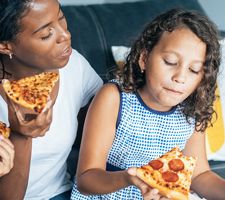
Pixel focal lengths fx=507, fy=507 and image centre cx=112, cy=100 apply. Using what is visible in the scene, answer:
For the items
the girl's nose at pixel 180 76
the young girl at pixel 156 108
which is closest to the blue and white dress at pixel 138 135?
the young girl at pixel 156 108

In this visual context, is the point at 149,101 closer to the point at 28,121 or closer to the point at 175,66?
the point at 175,66

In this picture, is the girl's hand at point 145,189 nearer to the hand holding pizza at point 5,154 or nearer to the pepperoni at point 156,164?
the pepperoni at point 156,164

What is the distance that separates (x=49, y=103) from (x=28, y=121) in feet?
0.24

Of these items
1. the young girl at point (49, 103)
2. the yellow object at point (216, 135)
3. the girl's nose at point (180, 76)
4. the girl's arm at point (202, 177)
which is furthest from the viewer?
the yellow object at point (216, 135)

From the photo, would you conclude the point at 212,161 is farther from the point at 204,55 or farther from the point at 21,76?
the point at 21,76

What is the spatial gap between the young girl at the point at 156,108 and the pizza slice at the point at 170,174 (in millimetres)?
157

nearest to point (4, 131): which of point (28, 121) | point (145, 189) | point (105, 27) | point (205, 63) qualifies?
point (28, 121)

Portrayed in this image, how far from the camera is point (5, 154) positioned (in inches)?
50.7

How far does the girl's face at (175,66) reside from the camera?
1.54 m

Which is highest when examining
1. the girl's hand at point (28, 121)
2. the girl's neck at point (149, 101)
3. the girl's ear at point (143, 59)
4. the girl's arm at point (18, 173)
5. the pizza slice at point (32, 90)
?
the girl's ear at point (143, 59)

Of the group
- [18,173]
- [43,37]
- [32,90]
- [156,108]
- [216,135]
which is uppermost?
[43,37]

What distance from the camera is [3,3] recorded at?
55.7 inches

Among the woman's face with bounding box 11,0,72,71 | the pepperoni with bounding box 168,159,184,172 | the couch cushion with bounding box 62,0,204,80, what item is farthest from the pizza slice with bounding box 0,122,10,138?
the couch cushion with bounding box 62,0,204,80

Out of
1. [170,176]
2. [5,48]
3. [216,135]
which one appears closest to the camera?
[170,176]
